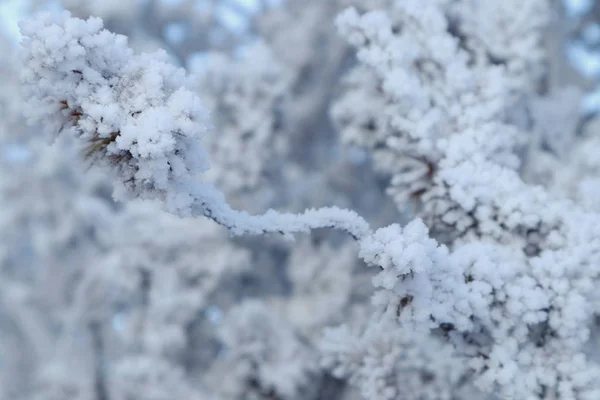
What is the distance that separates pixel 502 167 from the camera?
197cm

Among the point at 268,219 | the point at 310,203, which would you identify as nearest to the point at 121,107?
the point at 268,219

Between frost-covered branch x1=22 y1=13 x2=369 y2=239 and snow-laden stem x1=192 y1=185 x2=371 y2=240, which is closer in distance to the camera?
frost-covered branch x1=22 y1=13 x2=369 y2=239

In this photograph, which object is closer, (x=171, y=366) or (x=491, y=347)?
(x=491, y=347)

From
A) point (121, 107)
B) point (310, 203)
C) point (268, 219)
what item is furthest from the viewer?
point (310, 203)

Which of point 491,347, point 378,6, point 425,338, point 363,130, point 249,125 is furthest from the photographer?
point 249,125

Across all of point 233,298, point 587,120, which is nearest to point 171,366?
point 233,298

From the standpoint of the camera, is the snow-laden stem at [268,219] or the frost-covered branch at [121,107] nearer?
the frost-covered branch at [121,107]

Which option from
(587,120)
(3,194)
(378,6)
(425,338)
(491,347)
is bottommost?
(491,347)

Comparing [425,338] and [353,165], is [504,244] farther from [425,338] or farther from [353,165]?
[353,165]

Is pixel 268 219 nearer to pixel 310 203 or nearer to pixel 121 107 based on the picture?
pixel 121 107

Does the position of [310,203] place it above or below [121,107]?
above

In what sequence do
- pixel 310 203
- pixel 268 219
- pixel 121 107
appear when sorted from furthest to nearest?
1. pixel 310 203
2. pixel 268 219
3. pixel 121 107

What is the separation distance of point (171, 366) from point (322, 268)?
3.60 feet

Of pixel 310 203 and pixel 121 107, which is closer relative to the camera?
pixel 121 107
